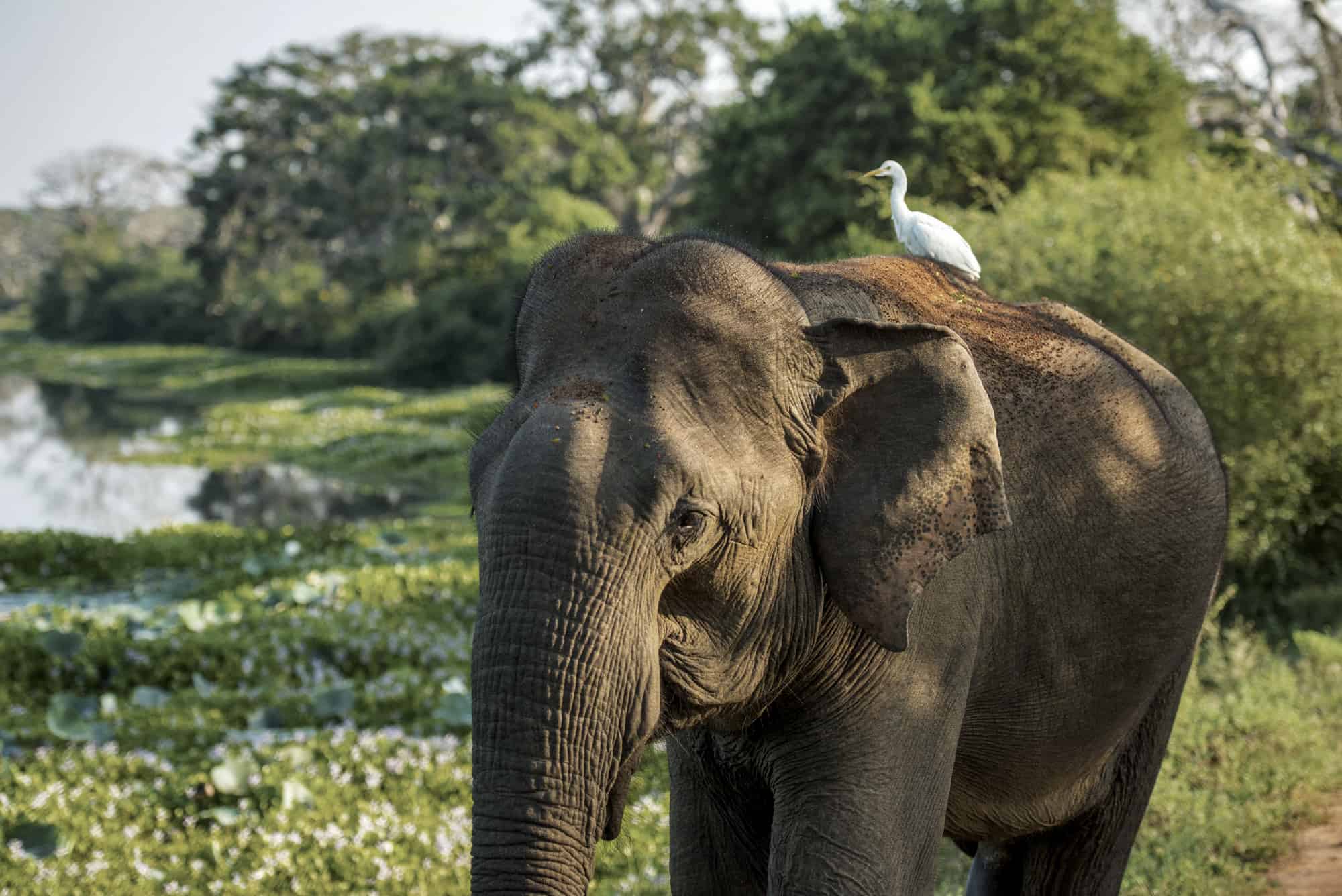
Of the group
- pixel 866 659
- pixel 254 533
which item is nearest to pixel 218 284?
pixel 254 533

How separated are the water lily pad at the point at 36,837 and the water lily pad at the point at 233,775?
0.77 meters

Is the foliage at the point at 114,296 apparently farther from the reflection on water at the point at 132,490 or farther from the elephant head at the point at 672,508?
the elephant head at the point at 672,508

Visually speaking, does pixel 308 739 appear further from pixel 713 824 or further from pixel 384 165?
pixel 384 165

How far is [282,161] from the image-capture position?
62531mm

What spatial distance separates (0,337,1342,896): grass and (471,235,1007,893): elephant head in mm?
584

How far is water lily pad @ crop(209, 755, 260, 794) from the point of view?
700 centimetres

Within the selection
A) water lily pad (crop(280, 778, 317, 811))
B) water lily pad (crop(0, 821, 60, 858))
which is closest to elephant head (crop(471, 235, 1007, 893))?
water lily pad (crop(280, 778, 317, 811))

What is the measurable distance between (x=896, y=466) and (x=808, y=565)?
27 centimetres

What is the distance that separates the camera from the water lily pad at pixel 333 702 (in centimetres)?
859

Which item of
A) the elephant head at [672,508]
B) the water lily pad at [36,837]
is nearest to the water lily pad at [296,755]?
the water lily pad at [36,837]

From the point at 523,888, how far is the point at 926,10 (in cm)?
2518

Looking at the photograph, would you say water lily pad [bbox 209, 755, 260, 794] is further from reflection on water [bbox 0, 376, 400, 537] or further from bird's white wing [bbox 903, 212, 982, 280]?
reflection on water [bbox 0, 376, 400, 537]

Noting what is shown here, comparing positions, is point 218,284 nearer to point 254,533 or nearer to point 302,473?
point 302,473

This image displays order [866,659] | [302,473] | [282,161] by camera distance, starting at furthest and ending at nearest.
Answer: [282,161]
[302,473]
[866,659]
